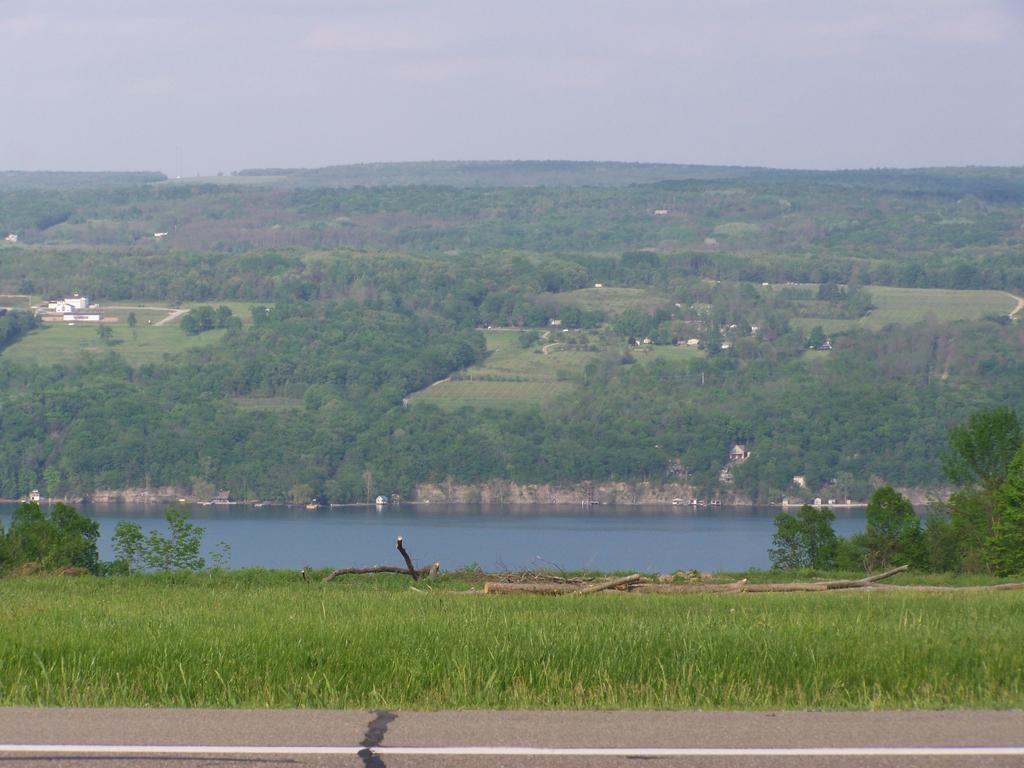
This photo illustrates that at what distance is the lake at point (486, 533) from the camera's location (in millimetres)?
79875

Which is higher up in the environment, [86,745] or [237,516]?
[86,745]

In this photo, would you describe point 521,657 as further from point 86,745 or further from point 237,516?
point 237,516

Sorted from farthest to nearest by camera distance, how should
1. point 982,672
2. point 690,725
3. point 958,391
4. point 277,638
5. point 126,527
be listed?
point 958,391
point 126,527
point 277,638
point 982,672
point 690,725

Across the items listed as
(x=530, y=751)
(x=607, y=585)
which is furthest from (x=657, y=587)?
(x=530, y=751)

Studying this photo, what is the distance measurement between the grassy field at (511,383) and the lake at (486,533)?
87.6 feet

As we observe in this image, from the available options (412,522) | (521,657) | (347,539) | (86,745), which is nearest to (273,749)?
(86,745)

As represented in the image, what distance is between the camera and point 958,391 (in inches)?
6609

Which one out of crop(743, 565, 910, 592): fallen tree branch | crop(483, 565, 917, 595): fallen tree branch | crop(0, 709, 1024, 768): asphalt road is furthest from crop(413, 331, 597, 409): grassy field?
crop(0, 709, 1024, 768): asphalt road

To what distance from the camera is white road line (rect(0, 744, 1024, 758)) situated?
814cm

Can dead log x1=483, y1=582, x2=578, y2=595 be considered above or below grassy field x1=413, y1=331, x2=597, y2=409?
above

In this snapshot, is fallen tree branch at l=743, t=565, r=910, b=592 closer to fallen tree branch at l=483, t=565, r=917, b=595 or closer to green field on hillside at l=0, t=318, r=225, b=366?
fallen tree branch at l=483, t=565, r=917, b=595

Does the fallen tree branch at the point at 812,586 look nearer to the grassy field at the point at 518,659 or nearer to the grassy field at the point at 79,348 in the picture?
the grassy field at the point at 518,659

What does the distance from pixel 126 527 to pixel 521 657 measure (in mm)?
32119

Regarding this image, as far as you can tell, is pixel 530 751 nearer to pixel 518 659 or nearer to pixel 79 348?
pixel 518 659
